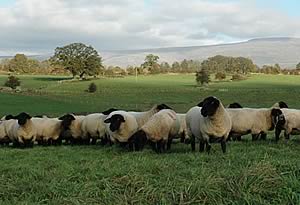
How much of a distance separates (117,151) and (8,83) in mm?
69356

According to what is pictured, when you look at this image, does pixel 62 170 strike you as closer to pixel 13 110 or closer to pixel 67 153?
pixel 67 153

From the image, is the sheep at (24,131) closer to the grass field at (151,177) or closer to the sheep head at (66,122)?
the sheep head at (66,122)

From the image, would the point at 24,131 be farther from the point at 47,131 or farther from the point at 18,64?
the point at 18,64

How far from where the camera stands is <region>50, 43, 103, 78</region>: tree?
10481cm

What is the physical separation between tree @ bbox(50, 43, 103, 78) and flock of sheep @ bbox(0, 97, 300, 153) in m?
83.4

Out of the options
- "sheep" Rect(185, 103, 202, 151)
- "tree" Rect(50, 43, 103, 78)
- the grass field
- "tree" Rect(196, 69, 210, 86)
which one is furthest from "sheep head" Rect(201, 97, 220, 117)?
"tree" Rect(50, 43, 103, 78)

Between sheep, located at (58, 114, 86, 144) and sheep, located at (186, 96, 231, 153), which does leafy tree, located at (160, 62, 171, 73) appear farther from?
sheep, located at (186, 96, 231, 153)

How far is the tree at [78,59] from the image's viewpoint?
10481 centimetres

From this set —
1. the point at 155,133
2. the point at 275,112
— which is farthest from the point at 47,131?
the point at 275,112

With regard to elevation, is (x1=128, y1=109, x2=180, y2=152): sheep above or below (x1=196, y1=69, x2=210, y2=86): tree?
above

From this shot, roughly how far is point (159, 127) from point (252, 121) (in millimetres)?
4001

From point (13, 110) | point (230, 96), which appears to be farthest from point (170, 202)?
point (230, 96)

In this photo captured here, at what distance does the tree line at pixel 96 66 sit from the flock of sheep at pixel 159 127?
74397 millimetres

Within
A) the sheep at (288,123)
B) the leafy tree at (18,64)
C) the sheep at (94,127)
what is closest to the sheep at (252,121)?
the sheep at (288,123)
